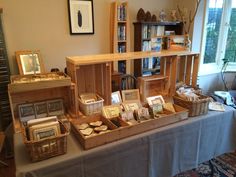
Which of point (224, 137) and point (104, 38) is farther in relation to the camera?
point (104, 38)

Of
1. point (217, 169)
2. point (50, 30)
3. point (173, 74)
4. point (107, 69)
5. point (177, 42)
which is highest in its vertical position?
point (50, 30)

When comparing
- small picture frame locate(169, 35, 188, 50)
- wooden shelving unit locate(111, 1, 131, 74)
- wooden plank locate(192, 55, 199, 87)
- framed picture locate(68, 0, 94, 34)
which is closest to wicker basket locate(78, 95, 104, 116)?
small picture frame locate(169, 35, 188, 50)

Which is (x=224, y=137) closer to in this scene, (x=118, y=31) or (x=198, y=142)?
(x=198, y=142)

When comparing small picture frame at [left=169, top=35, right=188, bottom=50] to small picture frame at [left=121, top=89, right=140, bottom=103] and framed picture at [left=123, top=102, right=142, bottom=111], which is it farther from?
framed picture at [left=123, top=102, right=142, bottom=111]

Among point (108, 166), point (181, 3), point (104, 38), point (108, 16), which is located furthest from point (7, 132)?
point (181, 3)

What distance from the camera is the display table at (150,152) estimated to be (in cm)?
113

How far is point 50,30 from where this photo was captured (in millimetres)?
2934

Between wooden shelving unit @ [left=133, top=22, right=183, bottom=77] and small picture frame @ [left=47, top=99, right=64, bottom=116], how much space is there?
215 centimetres

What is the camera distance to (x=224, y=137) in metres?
1.77

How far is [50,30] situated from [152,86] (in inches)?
71.9

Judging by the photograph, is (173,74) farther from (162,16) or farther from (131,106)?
(162,16)

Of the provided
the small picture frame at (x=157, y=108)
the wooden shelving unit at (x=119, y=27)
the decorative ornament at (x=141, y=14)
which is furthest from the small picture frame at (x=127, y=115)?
the decorative ornament at (x=141, y=14)

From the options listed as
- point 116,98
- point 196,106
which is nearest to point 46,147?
point 116,98

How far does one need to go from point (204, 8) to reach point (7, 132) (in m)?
3.66
